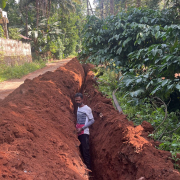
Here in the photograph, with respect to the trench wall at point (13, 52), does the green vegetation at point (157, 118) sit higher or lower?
lower

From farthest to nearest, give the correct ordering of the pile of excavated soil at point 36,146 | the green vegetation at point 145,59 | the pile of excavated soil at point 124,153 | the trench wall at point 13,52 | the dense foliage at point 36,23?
the dense foliage at point 36,23 < the trench wall at point 13,52 < the green vegetation at point 145,59 < the pile of excavated soil at point 124,153 < the pile of excavated soil at point 36,146

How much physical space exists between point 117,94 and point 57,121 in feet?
11.6

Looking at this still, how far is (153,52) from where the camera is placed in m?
3.55

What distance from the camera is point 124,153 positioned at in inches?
120

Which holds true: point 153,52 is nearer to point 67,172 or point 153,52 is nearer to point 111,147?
point 111,147

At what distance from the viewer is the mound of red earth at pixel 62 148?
2059mm

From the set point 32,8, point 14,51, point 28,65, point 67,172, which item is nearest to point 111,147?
point 67,172

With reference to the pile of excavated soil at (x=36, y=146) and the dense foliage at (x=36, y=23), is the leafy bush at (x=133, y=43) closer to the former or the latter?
the pile of excavated soil at (x=36, y=146)

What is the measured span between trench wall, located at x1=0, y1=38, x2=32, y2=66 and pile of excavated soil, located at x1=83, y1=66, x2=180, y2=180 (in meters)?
10.5

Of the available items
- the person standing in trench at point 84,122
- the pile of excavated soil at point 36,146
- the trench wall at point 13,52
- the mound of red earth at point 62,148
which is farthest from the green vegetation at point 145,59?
the trench wall at point 13,52

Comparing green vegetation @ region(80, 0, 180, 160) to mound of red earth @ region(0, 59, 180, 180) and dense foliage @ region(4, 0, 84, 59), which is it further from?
dense foliage @ region(4, 0, 84, 59)

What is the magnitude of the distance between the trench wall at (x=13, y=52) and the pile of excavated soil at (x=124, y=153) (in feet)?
34.3

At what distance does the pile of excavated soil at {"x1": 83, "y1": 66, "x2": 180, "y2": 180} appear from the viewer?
2.42 meters

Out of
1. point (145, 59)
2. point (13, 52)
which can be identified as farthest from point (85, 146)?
point (13, 52)
